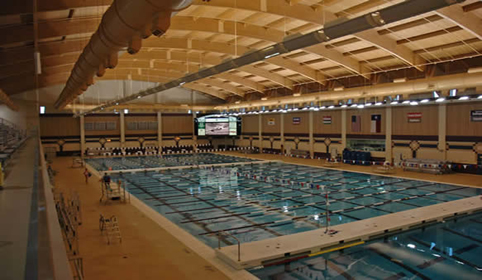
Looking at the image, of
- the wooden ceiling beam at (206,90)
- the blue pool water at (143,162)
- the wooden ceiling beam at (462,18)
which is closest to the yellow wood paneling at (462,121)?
the wooden ceiling beam at (462,18)

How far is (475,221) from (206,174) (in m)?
15.0

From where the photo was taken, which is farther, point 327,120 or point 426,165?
point 327,120

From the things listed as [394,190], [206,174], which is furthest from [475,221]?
[206,174]

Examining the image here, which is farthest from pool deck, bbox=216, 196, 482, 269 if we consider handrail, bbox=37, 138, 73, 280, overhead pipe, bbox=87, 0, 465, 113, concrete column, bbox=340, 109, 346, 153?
concrete column, bbox=340, 109, 346, 153

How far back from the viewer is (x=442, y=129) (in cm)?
2122

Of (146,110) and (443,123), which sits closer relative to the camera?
(443,123)

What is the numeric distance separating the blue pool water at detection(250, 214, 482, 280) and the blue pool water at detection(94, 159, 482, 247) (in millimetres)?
2204

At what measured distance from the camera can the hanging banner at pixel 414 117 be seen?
22639 mm

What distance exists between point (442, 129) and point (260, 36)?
43.4 feet

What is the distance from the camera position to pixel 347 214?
1247cm

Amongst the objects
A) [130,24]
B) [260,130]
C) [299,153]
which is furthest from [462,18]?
[260,130]

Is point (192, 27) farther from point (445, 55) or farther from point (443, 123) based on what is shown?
point (443, 123)

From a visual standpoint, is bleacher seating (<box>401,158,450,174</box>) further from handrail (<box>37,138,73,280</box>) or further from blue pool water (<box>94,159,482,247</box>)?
handrail (<box>37,138,73,280</box>)

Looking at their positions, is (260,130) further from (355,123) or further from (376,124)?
(376,124)
